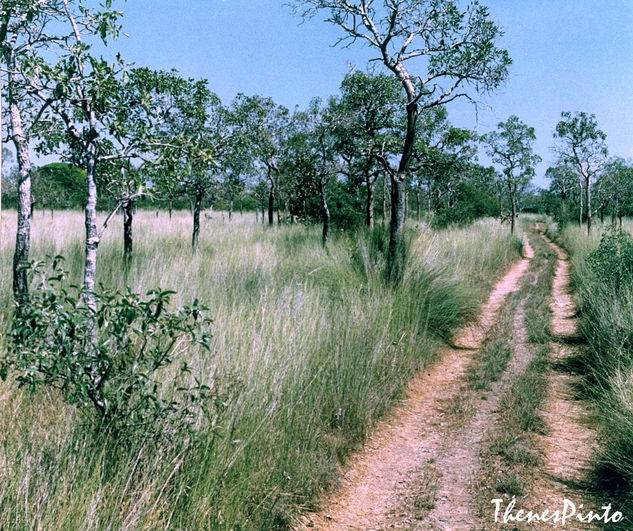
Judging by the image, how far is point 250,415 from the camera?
3500 millimetres

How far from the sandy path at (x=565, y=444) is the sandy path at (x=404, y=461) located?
0.54 metres

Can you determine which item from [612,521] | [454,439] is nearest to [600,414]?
[454,439]

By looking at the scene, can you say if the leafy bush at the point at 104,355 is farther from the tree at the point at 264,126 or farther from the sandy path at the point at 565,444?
the tree at the point at 264,126

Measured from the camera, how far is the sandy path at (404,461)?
3549 mm

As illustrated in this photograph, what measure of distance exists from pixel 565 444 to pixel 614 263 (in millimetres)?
4783

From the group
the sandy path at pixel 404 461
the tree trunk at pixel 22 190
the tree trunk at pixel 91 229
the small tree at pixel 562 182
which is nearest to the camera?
the tree trunk at pixel 91 229

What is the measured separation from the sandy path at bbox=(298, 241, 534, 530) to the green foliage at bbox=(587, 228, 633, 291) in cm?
319

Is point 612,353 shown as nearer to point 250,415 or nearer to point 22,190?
point 250,415

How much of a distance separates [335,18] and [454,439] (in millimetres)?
6222

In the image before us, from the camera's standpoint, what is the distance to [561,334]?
8031mm

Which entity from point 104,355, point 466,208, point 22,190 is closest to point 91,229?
point 104,355

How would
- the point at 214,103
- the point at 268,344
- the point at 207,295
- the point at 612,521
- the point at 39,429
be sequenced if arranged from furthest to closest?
the point at 214,103, the point at 207,295, the point at 268,344, the point at 612,521, the point at 39,429

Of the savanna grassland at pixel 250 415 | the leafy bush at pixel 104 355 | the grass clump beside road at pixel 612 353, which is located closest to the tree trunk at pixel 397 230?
the savanna grassland at pixel 250 415

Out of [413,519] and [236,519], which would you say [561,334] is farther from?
[236,519]
